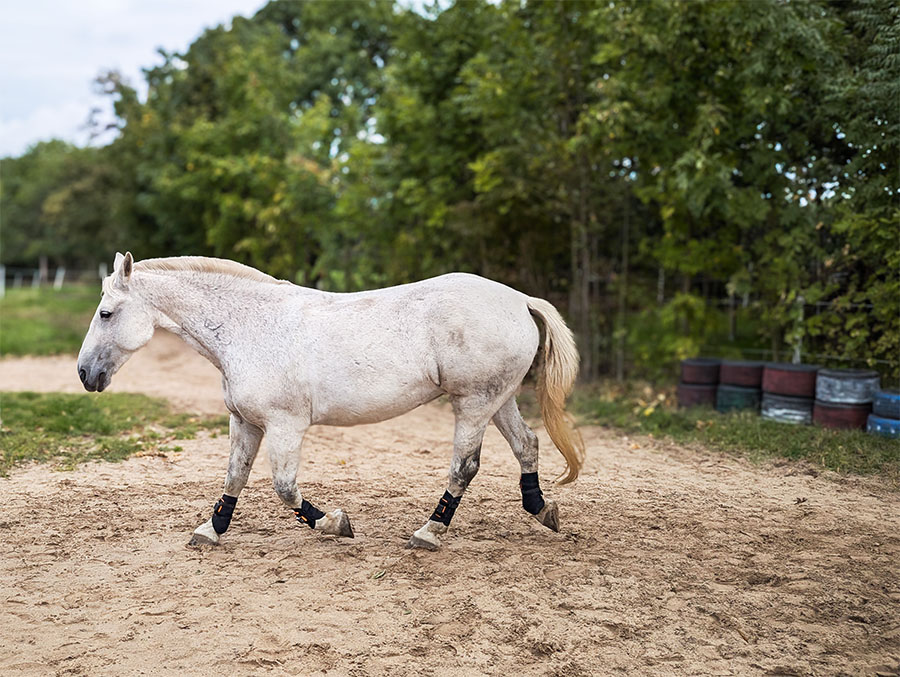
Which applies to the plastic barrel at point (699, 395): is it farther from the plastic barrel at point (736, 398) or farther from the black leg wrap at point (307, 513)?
the black leg wrap at point (307, 513)

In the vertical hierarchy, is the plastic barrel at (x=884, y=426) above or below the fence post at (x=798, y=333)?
below

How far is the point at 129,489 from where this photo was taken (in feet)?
18.1

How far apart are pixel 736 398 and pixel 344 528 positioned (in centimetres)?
548

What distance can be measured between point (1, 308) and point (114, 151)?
22.9 feet

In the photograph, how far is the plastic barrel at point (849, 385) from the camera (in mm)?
7004

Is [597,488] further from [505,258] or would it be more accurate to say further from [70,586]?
[505,258]

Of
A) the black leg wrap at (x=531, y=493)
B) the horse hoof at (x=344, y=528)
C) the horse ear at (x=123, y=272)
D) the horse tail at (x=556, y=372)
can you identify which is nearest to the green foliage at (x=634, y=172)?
the horse tail at (x=556, y=372)

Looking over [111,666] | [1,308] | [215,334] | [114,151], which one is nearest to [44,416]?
[215,334]

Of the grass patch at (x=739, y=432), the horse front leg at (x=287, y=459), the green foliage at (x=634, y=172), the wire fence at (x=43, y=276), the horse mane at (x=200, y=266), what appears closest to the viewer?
the horse front leg at (x=287, y=459)

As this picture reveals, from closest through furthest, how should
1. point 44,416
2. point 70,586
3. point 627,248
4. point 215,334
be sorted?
point 70,586, point 215,334, point 44,416, point 627,248

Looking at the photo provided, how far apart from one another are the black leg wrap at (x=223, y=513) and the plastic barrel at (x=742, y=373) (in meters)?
5.98

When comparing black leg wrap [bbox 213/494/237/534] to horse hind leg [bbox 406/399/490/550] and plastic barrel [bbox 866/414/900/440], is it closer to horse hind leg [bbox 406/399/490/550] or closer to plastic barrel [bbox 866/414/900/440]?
horse hind leg [bbox 406/399/490/550]

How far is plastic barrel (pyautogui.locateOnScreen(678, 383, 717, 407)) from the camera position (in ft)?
27.8

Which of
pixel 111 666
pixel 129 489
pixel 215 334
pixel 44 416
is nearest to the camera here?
pixel 111 666
